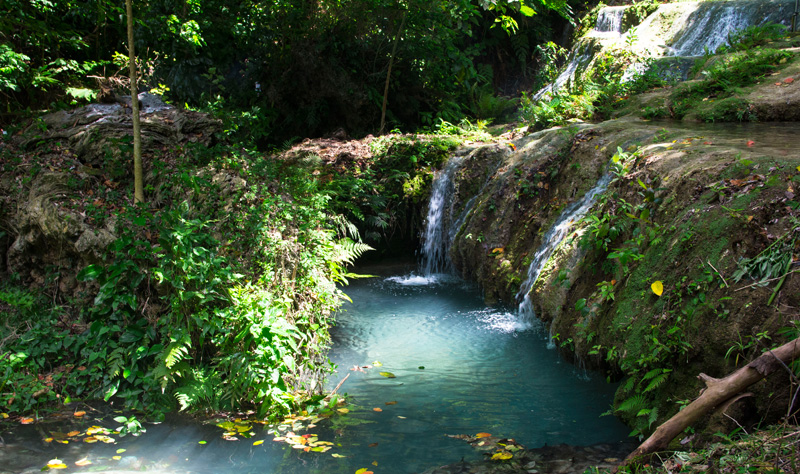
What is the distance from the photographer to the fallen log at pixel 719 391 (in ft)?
9.62

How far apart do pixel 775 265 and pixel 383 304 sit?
18.1 feet

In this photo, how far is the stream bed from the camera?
3.86 metres

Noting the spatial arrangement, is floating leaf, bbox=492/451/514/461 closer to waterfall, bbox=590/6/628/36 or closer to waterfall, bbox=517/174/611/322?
waterfall, bbox=517/174/611/322

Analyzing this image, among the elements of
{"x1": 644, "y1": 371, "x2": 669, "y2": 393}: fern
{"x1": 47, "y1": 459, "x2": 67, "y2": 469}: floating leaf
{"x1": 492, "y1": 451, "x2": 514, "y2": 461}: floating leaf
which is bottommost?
{"x1": 492, "y1": 451, "x2": 514, "y2": 461}: floating leaf

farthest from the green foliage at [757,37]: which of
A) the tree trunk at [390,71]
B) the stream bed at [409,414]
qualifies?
the stream bed at [409,414]

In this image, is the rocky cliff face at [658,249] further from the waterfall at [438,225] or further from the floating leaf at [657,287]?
the waterfall at [438,225]

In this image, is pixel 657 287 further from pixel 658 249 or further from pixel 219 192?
pixel 219 192

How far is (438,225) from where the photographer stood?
32.2 ft

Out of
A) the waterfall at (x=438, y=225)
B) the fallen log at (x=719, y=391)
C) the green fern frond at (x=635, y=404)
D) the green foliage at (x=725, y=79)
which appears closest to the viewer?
the fallen log at (x=719, y=391)

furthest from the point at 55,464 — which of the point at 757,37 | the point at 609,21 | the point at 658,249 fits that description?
the point at 609,21

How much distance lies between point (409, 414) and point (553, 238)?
11.2ft

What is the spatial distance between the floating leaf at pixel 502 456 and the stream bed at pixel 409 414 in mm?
153

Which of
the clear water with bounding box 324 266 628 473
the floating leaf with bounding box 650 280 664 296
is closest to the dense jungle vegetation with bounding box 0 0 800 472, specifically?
the floating leaf with bounding box 650 280 664 296

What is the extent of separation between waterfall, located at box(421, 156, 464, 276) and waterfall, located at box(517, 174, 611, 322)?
2595 millimetres
